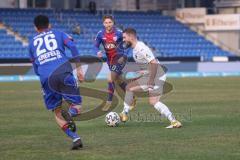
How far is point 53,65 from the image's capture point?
35.4ft

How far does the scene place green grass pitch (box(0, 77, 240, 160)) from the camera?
34.0 feet

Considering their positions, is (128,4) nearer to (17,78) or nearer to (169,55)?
(169,55)

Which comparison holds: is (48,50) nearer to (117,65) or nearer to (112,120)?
(112,120)

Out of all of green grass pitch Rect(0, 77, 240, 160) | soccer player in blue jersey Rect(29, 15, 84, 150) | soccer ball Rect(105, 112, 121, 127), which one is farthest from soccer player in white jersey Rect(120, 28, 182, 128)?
soccer player in blue jersey Rect(29, 15, 84, 150)

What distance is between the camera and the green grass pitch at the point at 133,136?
10.4 metres

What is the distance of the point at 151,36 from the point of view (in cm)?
5072

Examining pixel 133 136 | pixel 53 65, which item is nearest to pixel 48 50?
pixel 53 65

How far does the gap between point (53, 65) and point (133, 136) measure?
2578mm

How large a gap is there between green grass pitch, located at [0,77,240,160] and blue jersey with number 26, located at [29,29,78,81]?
4.32 ft

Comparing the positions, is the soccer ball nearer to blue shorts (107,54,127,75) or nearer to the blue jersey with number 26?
blue shorts (107,54,127,75)

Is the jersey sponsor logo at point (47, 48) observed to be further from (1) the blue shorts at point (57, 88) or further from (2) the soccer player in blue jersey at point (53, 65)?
(1) the blue shorts at point (57, 88)

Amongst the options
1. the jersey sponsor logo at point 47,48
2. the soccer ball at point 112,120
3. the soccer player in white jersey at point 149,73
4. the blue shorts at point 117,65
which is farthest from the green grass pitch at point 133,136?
the jersey sponsor logo at point 47,48

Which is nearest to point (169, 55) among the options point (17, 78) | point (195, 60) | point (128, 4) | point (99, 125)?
point (195, 60)

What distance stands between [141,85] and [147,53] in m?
0.95
